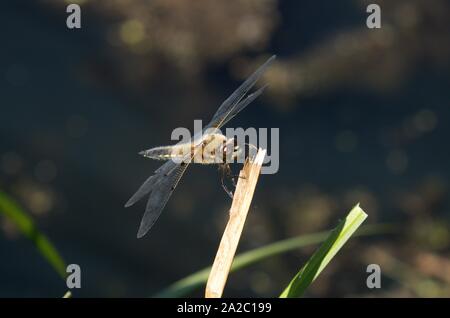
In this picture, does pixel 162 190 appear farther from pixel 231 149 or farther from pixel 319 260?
pixel 319 260

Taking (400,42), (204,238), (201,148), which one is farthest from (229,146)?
(400,42)

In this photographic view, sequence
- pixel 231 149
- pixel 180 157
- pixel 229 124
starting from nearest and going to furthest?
pixel 231 149 → pixel 180 157 → pixel 229 124

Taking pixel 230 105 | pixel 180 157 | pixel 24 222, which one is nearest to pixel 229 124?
pixel 230 105

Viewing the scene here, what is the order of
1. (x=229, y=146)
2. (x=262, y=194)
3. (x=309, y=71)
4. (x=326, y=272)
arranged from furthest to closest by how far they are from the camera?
(x=309, y=71), (x=262, y=194), (x=326, y=272), (x=229, y=146)

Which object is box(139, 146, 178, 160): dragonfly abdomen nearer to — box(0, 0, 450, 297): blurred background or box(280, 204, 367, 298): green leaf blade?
box(280, 204, 367, 298): green leaf blade

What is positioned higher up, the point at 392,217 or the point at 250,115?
the point at 250,115

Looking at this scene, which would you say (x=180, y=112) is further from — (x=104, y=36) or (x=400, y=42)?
(x=400, y=42)

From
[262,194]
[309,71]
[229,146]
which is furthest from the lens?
[309,71]
